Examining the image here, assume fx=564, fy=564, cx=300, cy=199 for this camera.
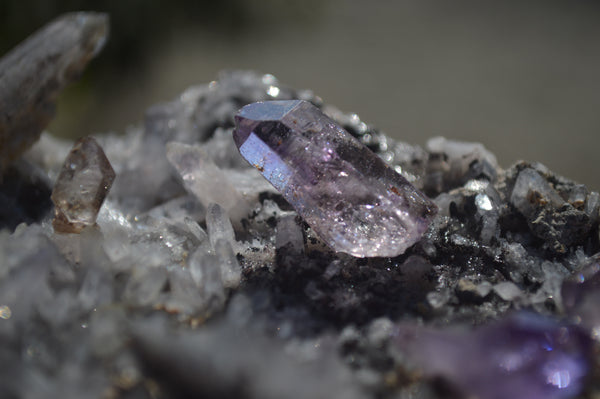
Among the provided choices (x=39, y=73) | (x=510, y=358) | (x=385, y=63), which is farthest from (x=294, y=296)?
(x=385, y=63)

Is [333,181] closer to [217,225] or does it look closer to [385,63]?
[217,225]

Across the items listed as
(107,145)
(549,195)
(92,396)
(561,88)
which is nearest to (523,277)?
(549,195)

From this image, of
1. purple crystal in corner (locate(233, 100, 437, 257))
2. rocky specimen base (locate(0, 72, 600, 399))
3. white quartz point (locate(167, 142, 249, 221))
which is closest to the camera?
rocky specimen base (locate(0, 72, 600, 399))

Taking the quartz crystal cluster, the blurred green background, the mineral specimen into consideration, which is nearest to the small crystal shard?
the quartz crystal cluster

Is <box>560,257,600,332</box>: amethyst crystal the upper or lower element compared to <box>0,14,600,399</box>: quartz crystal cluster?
upper

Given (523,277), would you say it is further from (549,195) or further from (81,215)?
(81,215)

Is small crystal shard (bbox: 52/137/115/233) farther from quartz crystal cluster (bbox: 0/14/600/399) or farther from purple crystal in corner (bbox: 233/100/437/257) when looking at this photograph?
purple crystal in corner (bbox: 233/100/437/257)
